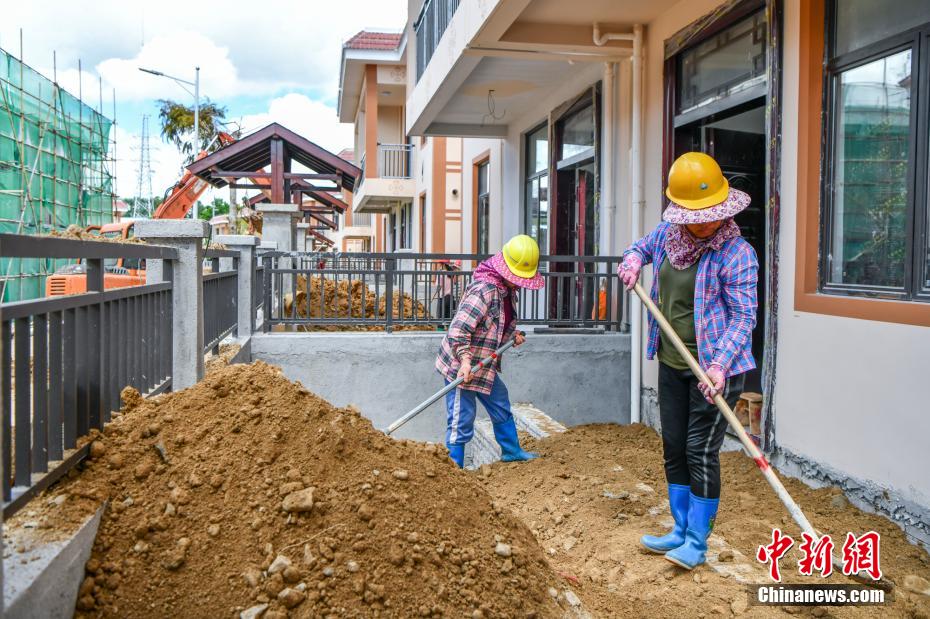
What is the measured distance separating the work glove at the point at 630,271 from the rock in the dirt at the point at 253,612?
2.31 metres

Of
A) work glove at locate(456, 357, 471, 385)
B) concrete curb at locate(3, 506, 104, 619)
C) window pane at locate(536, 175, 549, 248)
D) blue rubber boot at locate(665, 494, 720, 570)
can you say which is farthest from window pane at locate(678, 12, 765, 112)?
concrete curb at locate(3, 506, 104, 619)

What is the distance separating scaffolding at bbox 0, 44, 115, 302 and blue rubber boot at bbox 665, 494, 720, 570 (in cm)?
1374

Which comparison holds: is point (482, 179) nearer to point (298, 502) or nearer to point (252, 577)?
point (298, 502)

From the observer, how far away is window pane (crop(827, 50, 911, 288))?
4199 millimetres

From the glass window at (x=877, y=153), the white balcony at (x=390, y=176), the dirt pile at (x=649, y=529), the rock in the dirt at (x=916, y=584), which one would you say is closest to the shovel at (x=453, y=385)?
the dirt pile at (x=649, y=529)

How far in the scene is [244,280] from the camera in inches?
300

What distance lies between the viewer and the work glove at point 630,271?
3.92 m

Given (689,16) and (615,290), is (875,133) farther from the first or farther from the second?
(615,290)

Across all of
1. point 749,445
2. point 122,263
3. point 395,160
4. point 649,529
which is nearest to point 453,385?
point 649,529

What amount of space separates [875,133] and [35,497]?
14.6 feet

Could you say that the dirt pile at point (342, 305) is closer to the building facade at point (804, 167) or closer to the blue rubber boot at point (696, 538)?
the building facade at point (804, 167)

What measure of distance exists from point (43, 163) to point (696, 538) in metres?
20.4

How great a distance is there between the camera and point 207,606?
2416 mm

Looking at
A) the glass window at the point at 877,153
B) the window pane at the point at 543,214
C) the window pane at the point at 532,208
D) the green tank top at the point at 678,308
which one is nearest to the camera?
the green tank top at the point at 678,308
